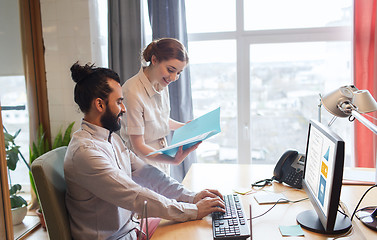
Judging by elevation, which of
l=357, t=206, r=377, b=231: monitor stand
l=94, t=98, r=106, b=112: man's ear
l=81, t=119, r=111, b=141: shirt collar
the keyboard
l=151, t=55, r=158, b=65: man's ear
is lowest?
l=357, t=206, r=377, b=231: monitor stand

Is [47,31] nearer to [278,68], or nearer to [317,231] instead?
[278,68]

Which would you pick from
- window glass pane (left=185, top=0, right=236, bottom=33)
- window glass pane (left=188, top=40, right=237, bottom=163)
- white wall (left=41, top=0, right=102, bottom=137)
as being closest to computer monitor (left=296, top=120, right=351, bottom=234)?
window glass pane (left=188, top=40, right=237, bottom=163)

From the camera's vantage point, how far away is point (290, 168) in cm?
185

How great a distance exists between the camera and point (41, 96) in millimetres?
3146

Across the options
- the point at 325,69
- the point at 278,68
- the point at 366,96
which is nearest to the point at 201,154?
the point at 278,68

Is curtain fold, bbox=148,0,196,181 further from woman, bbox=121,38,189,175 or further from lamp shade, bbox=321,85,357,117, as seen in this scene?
lamp shade, bbox=321,85,357,117

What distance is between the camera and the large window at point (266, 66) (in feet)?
10.1

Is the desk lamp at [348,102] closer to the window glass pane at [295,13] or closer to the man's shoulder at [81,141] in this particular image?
the man's shoulder at [81,141]

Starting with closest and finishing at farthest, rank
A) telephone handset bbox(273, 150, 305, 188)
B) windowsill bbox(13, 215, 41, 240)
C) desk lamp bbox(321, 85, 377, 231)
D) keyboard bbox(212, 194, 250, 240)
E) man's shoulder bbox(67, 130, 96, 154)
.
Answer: keyboard bbox(212, 194, 250, 240)
man's shoulder bbox(67, 130, 96, 154)
desk lamp bbox(321, 85, 377, 231)
telephone handset bbox(273, 150, 305, 188)
windowsill bbox(13, 215, 41, 240)

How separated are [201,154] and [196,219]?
202 centimetres

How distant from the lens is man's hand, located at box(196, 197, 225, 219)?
4.59ft

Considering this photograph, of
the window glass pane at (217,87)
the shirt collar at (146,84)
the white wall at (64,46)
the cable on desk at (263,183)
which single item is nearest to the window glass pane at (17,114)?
→ the white wall at (64,46)

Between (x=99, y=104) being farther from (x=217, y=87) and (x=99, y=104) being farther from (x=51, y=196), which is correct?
(x=217, y=87)

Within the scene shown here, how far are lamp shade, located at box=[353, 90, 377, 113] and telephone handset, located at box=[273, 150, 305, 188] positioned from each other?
0.39m
